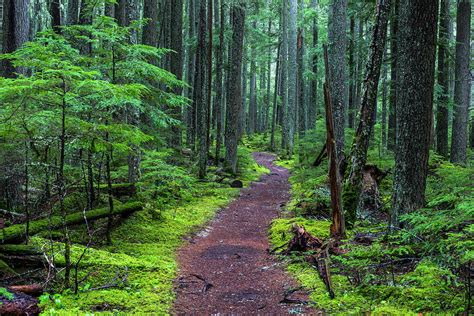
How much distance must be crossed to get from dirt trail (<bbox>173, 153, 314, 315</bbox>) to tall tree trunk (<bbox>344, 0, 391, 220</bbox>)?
2.11 metres

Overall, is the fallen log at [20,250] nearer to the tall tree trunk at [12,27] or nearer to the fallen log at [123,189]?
the fallen log at [123,189]

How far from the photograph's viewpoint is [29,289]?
14.1 ft

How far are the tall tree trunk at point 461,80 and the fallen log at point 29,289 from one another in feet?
52.0

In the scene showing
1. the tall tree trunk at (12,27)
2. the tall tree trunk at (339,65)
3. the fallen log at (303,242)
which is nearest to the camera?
the fallen log at (303,242)

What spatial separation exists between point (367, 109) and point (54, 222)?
6.23 metres

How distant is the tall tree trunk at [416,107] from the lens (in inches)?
236

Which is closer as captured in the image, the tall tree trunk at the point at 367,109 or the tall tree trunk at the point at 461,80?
the tall tree trunk at the point at 367,109

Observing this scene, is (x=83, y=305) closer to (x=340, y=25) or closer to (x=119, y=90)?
(x=119, y=90)

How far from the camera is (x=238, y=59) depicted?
1669cm

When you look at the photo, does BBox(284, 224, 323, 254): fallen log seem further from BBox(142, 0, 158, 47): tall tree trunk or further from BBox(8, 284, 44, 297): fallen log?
BBox(142, 0, 158, 47): tall tree trunk

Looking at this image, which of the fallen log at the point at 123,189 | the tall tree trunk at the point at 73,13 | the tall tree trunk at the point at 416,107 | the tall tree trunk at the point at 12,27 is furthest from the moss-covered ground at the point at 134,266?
the tall tree trunk at the point at 73,13

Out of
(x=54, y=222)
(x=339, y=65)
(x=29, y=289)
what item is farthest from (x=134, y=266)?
(x=339, y=65)

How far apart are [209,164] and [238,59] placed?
5315mm

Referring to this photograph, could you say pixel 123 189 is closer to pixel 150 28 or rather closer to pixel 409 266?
pixel 150 28
